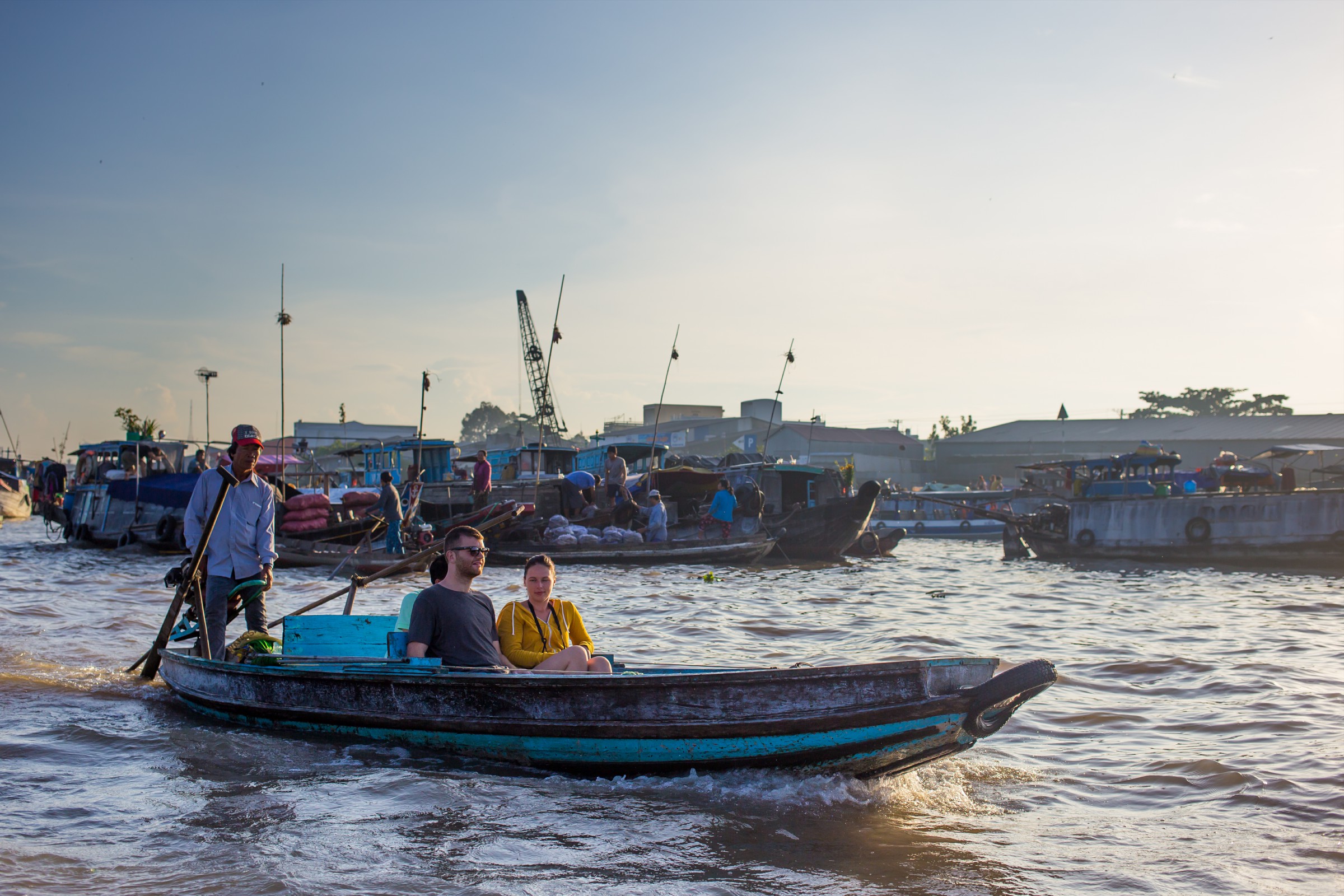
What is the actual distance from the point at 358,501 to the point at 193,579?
14103 mm

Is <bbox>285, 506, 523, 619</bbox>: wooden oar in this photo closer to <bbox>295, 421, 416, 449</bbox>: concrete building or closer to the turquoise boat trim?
the turquoise boat trim

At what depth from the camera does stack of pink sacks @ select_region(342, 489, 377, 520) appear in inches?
793

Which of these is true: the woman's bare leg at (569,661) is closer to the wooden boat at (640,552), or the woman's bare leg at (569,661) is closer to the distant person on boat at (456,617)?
the distant person on boat at (456,617)

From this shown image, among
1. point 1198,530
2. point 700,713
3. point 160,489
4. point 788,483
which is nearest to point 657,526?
point 788,483

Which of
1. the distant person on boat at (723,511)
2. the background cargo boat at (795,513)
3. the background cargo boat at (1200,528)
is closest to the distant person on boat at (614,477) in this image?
the distant person on boat at (723,511)

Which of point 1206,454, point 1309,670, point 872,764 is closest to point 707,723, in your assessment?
point 872,764

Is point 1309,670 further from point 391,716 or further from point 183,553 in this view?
point 183,553

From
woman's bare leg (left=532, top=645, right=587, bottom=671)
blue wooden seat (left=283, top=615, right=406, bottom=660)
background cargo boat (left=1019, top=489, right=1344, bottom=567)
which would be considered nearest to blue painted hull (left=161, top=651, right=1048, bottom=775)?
woman's bare leg (left=532, top=645, right=587, bottom=671)

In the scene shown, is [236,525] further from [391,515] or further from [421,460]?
[421,460]

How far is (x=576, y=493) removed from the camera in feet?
70.3

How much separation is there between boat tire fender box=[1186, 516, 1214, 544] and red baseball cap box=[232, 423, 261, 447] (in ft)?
74.4

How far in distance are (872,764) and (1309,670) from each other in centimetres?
604

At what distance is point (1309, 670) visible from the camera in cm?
822

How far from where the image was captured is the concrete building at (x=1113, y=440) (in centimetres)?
4344
